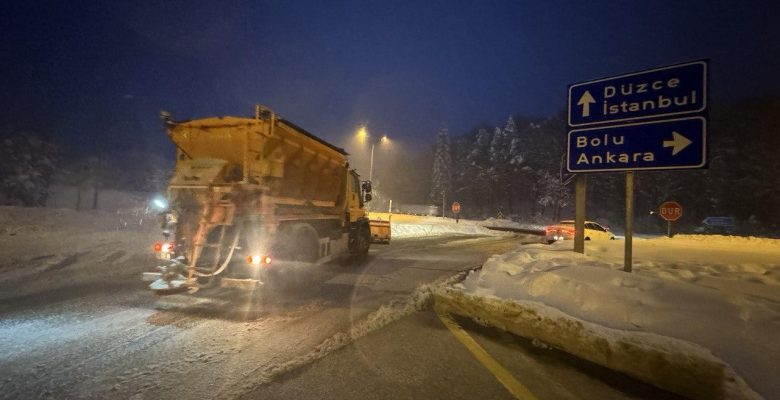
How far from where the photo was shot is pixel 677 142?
20.6ft

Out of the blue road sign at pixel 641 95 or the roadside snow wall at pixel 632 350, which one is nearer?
the roadside snow wall at pixel 632 350

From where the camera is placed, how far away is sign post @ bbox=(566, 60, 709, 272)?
6164 mm

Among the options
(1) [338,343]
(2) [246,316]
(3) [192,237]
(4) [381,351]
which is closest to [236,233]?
(3) [192,237]

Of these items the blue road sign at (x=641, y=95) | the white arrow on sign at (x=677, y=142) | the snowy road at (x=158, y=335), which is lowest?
the snowy road at (x=158, y=335)

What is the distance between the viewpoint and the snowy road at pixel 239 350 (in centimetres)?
375

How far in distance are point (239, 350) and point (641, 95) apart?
6971 millimetres

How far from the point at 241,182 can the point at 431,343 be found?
4.87m

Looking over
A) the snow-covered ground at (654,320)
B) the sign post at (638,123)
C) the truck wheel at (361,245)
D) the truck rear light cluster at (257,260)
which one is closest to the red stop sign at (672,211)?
the snow-covered ground at (654,320)

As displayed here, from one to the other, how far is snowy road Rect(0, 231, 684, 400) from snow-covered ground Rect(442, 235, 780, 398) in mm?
328

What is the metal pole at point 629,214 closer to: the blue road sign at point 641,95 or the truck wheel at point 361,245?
the blue road sign at point 641,95

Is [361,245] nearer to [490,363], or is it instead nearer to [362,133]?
[490,363]

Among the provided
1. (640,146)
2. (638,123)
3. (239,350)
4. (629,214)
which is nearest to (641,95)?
(638,123)

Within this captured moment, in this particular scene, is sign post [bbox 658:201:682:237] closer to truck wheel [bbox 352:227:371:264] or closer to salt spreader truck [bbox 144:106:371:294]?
A: truck wheel [bbox 352:227:371:264]

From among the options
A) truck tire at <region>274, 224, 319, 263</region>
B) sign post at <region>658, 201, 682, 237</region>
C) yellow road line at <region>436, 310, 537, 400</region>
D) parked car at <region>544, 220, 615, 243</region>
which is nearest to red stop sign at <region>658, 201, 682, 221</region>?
sign post at <region>658, 201, 682, 237</region>
